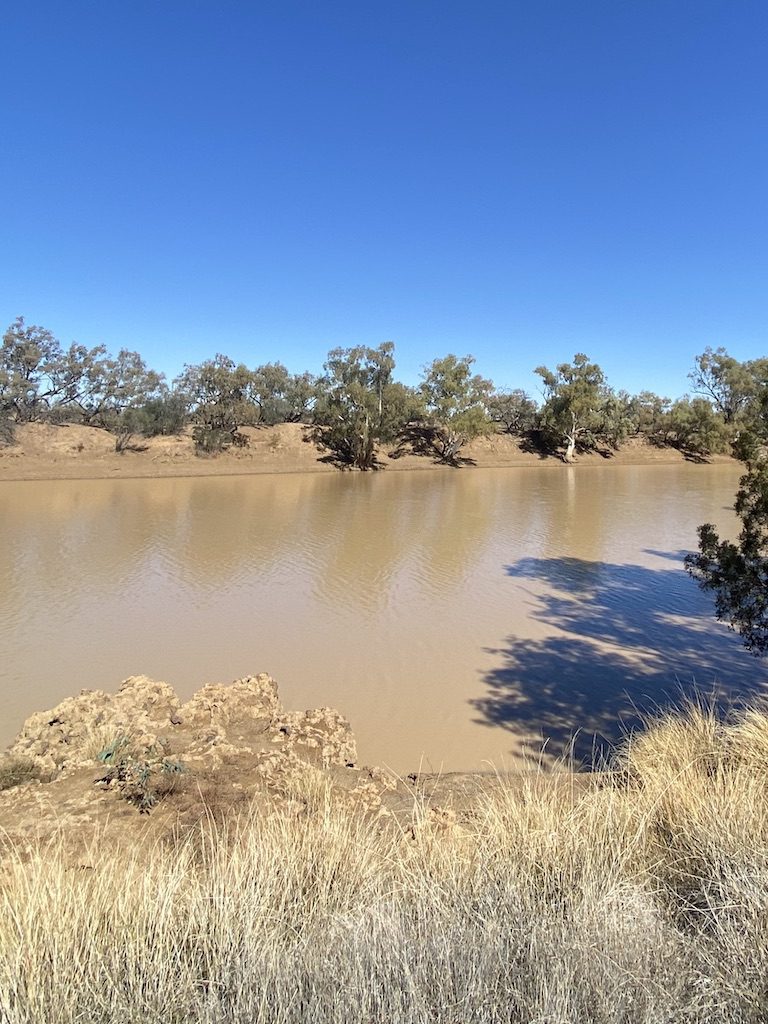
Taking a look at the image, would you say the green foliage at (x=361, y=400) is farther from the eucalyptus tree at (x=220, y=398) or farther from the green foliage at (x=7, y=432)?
the green foliage at (x=7, y=432)

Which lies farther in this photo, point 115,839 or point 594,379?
point 594,379

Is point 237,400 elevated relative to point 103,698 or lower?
elevated

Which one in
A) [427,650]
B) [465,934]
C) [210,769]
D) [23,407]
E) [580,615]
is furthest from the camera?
[23,407]

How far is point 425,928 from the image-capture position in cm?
196

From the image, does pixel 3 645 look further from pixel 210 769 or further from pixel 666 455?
pixel 666 455

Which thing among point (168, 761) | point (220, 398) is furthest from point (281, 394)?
point (168, 761)

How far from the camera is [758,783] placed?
3.07 metres

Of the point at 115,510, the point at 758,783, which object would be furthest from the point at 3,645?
the point at 115,510

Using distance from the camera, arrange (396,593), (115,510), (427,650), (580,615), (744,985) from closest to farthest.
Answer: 1. (744,985)
2. (427,650)
3. (580,615)
4. (396,593)
5. (115,510)

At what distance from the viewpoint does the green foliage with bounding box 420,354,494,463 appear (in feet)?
132

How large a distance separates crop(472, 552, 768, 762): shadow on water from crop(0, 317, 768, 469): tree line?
2738 cm

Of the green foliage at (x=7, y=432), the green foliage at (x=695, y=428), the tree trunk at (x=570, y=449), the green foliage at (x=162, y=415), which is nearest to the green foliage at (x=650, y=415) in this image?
the green foliage at (x=695, y=428)

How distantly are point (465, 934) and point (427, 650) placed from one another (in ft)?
22.2

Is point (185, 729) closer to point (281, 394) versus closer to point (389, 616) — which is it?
point (389, 616)
